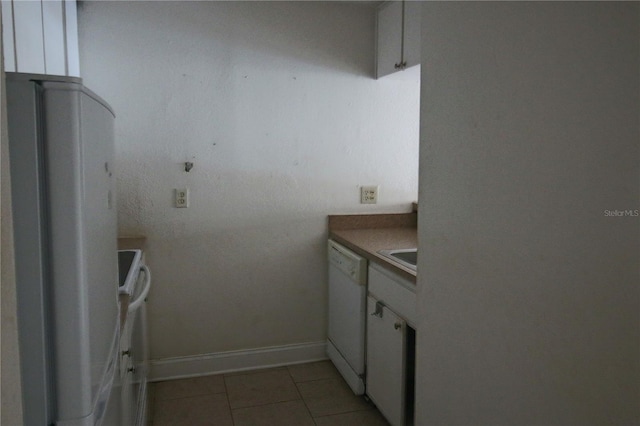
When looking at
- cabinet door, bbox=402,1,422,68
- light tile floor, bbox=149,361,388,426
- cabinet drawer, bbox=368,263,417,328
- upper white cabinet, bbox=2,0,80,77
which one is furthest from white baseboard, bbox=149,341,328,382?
cabinet door, bbox=402,1,422,68

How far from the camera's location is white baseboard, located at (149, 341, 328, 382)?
2797 millimetres

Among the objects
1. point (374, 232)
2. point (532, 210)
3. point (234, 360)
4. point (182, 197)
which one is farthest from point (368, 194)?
point (532, 210)

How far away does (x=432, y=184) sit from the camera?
1180 mm

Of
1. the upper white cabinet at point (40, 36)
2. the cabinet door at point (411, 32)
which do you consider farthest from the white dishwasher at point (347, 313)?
the upper white cabinet at point (40, 36)

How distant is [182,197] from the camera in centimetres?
271

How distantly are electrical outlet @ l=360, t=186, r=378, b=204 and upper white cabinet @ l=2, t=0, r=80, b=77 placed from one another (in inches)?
65.9

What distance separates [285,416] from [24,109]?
2.07 m

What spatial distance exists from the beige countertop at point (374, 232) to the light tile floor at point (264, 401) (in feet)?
2.59

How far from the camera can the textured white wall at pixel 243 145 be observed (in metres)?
2.61

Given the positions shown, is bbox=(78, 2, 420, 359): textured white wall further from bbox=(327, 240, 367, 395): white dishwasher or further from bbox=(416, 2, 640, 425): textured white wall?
bbox=(416, 2, 640, 425): textured white wall

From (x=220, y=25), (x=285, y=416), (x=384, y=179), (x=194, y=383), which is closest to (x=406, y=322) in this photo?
(x=285, y=416)

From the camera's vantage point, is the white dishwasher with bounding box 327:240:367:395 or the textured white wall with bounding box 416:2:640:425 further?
the white dishwasher with bounding box 327:240:367:395

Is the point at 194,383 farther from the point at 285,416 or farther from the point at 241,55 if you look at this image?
the point at 241,55

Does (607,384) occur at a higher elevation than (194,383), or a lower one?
higher
